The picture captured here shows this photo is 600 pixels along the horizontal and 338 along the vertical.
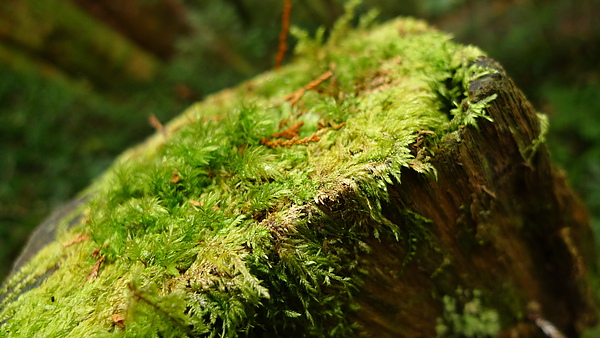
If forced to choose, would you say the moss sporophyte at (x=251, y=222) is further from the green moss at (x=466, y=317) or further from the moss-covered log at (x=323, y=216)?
the green moss at (x=466, y=317)

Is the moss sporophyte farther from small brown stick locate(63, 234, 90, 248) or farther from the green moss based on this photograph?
the green moss

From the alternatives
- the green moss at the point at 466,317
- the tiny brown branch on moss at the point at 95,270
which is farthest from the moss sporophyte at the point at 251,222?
the green moss at the point at 466,317

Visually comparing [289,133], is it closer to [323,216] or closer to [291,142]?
[291,142]

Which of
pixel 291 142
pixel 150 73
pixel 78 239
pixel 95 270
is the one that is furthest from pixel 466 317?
pixel 150 73

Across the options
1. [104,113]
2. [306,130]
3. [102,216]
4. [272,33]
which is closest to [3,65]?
[104,113]

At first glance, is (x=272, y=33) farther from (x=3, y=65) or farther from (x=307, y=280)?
(x=307, y=280)

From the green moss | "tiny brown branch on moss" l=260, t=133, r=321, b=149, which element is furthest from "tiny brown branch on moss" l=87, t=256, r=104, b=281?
the green moss
